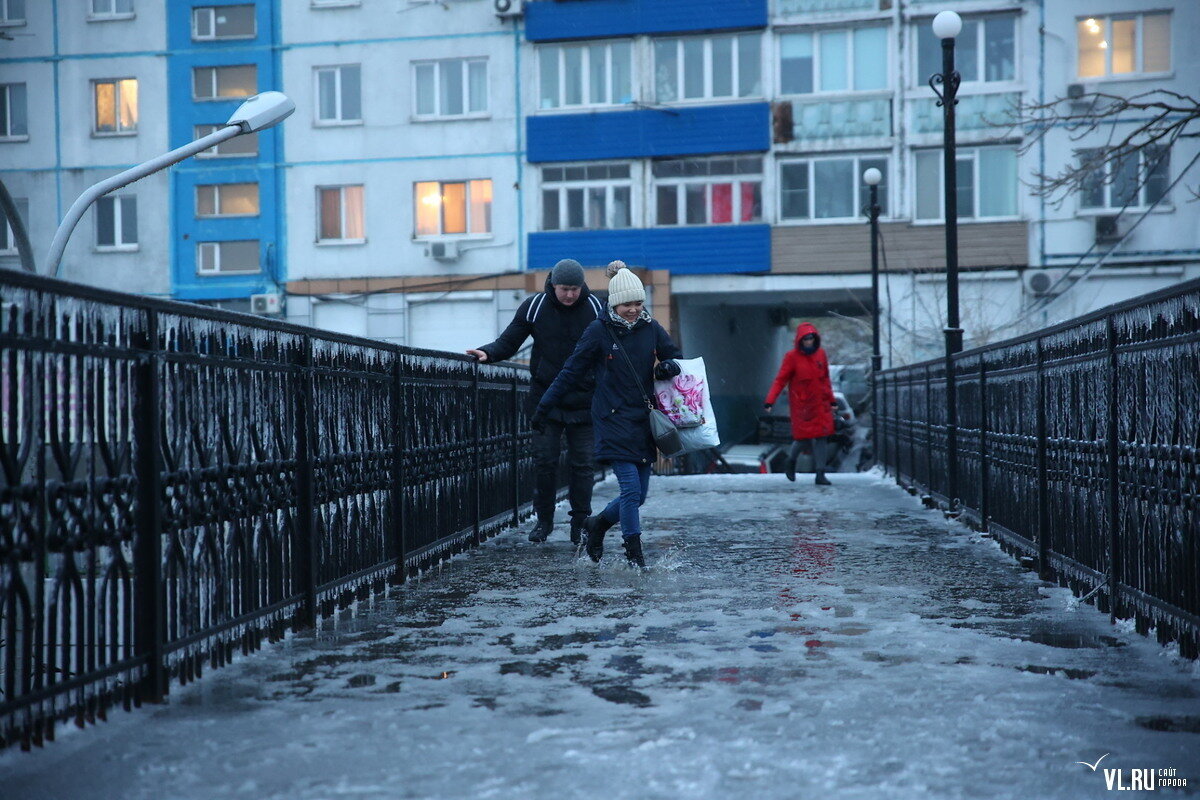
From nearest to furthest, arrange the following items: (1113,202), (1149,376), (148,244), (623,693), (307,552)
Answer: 1. (623,693)
2. (1149,376)
3. (307,552)
4. (1113,202)
5. (148,244)

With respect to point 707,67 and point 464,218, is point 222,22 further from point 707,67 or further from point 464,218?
point 707,67

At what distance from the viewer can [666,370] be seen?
9367 millimetres

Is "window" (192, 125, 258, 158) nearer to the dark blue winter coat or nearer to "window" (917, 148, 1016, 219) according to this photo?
"window" (917, 148, 1016, 219)

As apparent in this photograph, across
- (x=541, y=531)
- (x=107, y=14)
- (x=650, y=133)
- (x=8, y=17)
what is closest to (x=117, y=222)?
(x=107, y=14)

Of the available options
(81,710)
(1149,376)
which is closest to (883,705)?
(1149,376)

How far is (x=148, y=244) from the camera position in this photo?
3984cm

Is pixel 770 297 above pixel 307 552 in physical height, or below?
above

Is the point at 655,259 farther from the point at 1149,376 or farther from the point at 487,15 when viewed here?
the point at 1149,376

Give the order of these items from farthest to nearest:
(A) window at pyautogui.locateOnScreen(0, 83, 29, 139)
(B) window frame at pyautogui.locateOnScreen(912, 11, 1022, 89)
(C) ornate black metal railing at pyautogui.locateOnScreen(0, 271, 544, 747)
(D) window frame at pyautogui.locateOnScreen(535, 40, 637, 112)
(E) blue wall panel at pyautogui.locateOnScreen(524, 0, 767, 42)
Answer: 1. (A) window at pyautogui.locateOnScreen(0, 83, 29, 139)
2. (D) window frame at pyautogui.locateOnScreen(535, 40, 637, 112)
3. (E) blue wall panel at pyautogui.locateOnScreen(524, 0, 767, 42)
4. (B) window frame at pyautogui.locateOnScreen(912, 11, 1022, 89)
5. (C) ornate black metal railing at pyautogui.locateOnScreen(0, 271, 544, 747)

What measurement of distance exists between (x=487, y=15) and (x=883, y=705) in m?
34.8

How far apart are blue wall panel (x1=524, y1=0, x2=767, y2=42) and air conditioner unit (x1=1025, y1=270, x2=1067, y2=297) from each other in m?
8.72

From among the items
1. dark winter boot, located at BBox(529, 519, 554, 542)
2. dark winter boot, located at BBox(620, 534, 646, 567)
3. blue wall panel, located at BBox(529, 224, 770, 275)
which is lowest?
dark winter boot, located at BBox(529, 519, 554, 542)

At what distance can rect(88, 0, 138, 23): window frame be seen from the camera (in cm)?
3991

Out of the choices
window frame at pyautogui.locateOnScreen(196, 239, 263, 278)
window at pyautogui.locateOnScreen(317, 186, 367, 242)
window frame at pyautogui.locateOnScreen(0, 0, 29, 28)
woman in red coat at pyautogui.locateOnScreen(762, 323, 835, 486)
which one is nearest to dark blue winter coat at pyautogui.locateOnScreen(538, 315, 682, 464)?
woman in red coat at pyautogui.locateOnScreen(762, 323, 835, 486)
